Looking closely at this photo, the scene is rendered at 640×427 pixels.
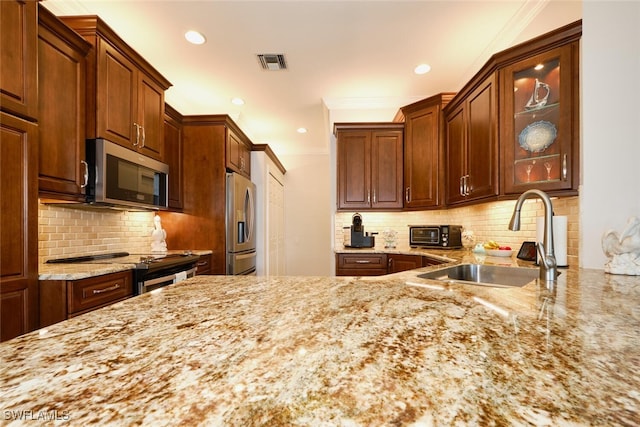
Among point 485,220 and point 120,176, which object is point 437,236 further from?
point 120,176

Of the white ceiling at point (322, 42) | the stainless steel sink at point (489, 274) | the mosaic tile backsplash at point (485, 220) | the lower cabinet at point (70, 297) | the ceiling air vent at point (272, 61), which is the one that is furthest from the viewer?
the ceiling air vent at point (272, 61)

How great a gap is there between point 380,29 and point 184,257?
246cm

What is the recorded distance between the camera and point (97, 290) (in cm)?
165

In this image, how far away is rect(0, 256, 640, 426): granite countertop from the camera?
326mm

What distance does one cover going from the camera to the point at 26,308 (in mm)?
1400

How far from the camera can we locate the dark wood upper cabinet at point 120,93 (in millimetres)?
1912

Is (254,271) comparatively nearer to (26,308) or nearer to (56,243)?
(56,243)

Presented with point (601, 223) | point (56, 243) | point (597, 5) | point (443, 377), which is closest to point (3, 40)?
point (56, 243)

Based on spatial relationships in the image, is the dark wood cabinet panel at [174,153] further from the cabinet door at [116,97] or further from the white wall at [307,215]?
the white wall at [307,215]

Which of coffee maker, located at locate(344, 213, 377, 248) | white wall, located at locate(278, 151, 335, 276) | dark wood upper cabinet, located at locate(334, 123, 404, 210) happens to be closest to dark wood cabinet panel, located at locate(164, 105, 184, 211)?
dark wood upper cabinet, located at locate(334, 123, 404, 210)

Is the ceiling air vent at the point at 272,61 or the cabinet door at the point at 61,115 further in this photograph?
the ceiling air vent at the point at 272,61

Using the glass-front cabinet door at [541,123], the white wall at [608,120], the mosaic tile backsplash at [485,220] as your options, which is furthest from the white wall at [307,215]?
the white wall at [608,120]

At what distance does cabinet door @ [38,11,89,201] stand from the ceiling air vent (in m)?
1.34

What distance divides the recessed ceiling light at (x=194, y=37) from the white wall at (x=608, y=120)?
259 cm
